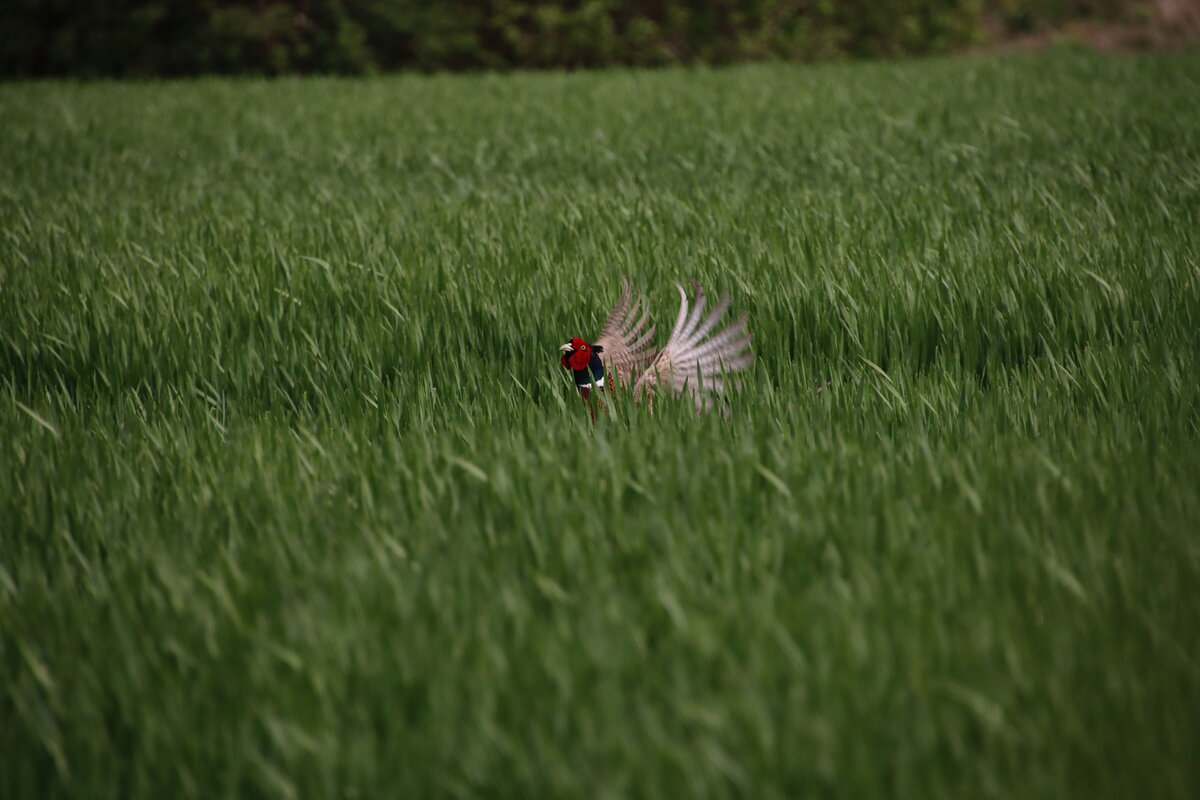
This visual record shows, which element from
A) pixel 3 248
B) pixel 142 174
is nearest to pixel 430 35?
pixel 142 174

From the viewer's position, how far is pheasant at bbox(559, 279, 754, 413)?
7.28 feet

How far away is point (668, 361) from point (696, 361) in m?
0.08

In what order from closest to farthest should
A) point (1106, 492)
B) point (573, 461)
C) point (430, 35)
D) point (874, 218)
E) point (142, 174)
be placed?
point (1106, 492) < point (573, 461) < point (874, 218) < point (142, 174) < point (430, 35)

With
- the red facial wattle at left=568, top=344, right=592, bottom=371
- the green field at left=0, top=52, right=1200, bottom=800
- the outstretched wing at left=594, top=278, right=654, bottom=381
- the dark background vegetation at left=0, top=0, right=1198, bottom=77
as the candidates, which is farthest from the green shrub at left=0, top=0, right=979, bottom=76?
the red facial wattle at left=568, top=344, right=592, bottom=371

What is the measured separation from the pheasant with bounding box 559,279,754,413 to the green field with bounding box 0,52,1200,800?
10 centimetres

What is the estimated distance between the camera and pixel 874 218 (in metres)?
3.84

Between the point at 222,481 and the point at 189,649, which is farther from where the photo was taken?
the point at 222,481

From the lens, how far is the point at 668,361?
2.34 m

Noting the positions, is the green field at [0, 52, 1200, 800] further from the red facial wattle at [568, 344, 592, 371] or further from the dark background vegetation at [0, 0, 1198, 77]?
the dark background vegetation at [0, 0, 1198, 77]

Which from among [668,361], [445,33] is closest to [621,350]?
[668,361]

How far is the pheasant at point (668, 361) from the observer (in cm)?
222

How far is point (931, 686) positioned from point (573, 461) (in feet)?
2.80

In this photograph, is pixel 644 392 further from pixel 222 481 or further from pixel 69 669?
pixel 69 669

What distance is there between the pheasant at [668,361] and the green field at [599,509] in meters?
0.10
